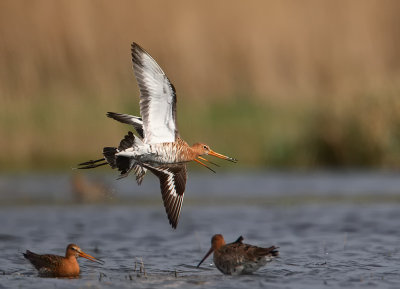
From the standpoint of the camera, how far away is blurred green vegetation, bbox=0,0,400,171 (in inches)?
880

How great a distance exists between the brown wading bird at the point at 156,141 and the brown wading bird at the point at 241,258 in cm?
89

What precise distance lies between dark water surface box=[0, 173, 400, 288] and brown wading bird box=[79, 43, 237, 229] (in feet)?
3.39

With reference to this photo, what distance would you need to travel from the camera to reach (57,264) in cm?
1061

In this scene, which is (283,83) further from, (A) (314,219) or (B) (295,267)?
(B) (295,267)

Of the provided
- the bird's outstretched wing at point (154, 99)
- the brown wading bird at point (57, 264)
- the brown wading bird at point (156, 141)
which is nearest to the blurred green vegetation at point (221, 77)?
the brown wading bird at point (156, 141)

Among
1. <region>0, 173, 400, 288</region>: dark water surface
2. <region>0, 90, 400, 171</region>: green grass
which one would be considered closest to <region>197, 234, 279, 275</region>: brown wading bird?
<region>0, 173, 400, 288</region>: dark water surface

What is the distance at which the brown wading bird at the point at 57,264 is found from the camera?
10625 millimetres

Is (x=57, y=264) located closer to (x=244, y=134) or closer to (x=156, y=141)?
(x=156, y=141)

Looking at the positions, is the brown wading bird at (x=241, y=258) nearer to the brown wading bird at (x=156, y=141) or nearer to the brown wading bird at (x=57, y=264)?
the brown wading bird at (x=156, y=141)

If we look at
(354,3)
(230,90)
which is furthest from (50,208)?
(354,3)

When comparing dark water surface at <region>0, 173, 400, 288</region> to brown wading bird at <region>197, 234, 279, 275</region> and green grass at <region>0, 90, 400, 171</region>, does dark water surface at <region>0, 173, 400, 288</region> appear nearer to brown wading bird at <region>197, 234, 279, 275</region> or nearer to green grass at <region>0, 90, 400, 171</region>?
brown wading bird at <region>197, 234, 279, 275</region>

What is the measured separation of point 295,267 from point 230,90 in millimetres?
16382

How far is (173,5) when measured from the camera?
97.8 ft

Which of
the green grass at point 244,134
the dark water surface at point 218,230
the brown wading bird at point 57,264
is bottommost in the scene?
the brown wading bird at point 57,264
